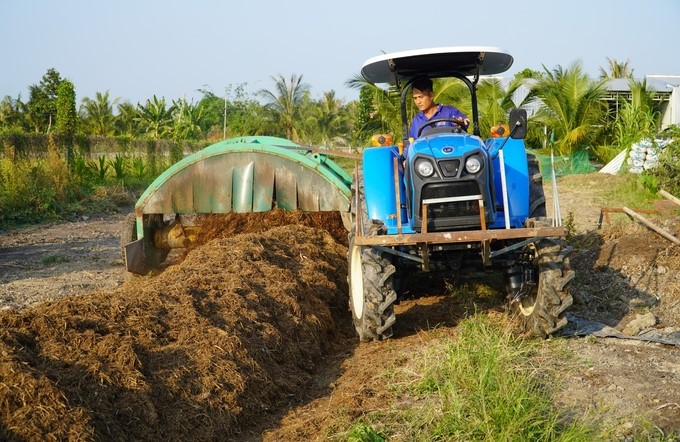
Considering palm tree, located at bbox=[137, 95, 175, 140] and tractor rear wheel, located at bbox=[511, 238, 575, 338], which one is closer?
tractor rear wheel, located at bbox=[511, 238, 575, 338]

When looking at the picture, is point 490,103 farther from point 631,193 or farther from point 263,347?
point 263,347

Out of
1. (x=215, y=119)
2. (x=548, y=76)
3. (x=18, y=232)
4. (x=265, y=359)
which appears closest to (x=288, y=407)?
(x=265, y=359)

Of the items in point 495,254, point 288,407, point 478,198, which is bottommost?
point 288,407

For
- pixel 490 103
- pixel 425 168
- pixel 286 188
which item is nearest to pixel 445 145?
pixel 425 168

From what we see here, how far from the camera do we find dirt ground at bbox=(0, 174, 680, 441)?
471 centimetres

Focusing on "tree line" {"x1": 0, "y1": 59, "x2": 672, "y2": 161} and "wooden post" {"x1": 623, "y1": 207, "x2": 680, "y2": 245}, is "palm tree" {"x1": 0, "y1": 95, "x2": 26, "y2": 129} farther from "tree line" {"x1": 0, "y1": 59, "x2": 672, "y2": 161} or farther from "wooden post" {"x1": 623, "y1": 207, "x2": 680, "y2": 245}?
"wooden post" {"x1": 623, "y1": 207, "x2": 680, "y2": 245}

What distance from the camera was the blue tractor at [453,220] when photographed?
6516mm

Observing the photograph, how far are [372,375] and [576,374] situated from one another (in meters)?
1.45

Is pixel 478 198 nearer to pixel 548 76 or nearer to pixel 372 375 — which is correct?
pixel 372 375

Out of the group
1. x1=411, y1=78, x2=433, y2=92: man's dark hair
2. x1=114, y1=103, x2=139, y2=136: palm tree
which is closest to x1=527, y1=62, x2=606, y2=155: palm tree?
x1=411, y1=78, x2=433, y2=92: man's dark hair

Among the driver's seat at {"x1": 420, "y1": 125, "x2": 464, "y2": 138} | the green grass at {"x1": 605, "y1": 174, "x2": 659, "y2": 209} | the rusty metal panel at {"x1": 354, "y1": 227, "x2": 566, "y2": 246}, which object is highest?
the driver's seat at {"x1": 420, "y1": 125, "x2": 464, "y2": 138}

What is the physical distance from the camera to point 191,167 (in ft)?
35.4

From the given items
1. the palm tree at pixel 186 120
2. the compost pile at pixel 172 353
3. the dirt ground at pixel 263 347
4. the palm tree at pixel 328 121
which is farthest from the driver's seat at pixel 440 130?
the palm tree at pixel 328 121

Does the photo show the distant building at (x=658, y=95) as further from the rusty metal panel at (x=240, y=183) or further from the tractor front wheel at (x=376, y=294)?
the tractor front wheel at (x=376, y=294)
